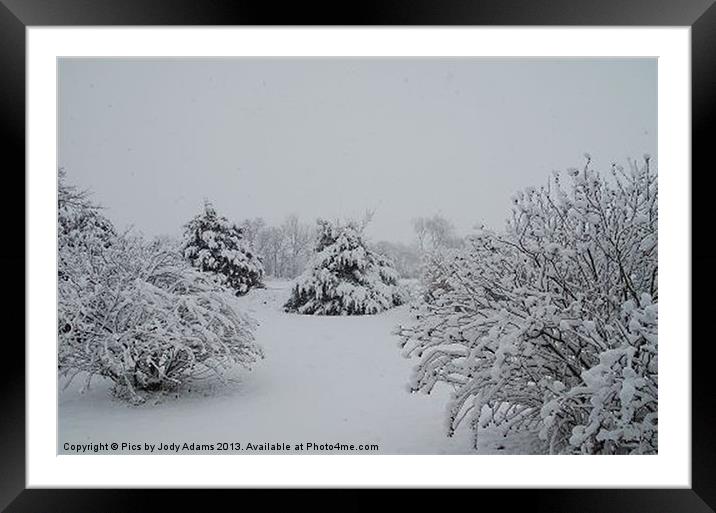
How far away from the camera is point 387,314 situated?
313 centimetres

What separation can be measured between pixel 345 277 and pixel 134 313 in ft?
4.33

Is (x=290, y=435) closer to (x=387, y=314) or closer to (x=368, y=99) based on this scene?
(x=387, y=314)

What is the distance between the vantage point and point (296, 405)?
115 inches

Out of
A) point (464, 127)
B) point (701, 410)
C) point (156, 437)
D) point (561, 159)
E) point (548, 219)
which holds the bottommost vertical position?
point (156, 437)

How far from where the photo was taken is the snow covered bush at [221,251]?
2.90 m

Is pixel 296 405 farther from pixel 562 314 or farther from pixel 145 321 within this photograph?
pixel 562 314

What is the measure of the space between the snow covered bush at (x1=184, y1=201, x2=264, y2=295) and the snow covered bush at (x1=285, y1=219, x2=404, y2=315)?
1.05 ft

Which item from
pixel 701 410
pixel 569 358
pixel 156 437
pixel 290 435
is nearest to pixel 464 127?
pixel 569 358

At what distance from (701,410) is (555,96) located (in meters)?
1.82

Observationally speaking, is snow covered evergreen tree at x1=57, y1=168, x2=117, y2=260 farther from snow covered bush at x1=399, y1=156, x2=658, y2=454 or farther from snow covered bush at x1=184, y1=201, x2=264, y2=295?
snow covered bush at x1=399, y1=156, x2=658, y2=454

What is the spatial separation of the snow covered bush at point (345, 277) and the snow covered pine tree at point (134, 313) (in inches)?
17.4

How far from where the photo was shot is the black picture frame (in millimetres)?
2016
